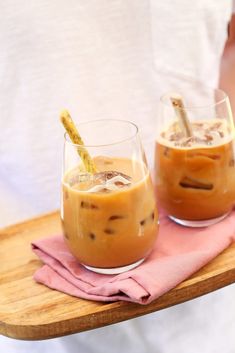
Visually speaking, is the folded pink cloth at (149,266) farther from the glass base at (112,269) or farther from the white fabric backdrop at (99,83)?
the white fabric backdrop at (99,83)

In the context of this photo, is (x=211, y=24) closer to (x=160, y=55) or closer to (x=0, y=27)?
(x=160, y=55)

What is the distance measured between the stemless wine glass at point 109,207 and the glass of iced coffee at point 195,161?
0.21ft

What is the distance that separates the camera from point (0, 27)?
78 centimetres

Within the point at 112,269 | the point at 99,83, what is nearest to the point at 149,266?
the point at 112,269

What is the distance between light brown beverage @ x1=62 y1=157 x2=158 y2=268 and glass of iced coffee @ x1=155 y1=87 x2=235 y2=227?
0.23 ft

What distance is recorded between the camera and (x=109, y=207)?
605mm

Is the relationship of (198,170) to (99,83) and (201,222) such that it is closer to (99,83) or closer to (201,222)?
(201,222)

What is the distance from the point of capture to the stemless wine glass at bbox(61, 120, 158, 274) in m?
0.61

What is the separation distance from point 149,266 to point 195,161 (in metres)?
0.14

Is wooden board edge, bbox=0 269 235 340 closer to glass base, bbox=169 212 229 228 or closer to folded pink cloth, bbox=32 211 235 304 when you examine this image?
folded pink cloth, bbox=32 211 235 304

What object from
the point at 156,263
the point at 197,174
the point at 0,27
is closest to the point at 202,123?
the point at 197,174

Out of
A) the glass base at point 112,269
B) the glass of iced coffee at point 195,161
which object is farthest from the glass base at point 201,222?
the glass base at point 112,269

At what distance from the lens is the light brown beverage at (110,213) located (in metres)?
0.61

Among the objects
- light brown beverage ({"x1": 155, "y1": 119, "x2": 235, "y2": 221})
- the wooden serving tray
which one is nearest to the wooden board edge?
the wooden serving tray
